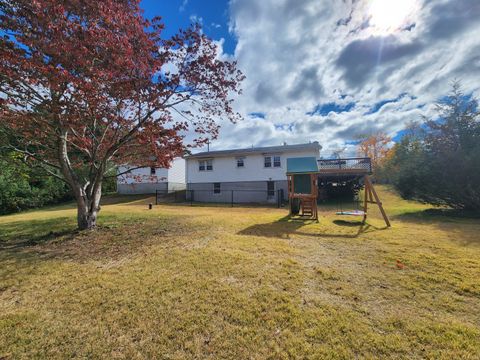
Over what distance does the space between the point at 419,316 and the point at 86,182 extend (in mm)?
9597

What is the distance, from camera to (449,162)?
11.1 metres

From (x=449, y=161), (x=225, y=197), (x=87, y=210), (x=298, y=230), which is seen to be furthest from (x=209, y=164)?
(x=449, y=161)

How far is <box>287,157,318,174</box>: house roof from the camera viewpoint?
9.89m

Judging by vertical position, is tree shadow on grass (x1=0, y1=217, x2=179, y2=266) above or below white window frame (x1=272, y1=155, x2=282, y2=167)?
below

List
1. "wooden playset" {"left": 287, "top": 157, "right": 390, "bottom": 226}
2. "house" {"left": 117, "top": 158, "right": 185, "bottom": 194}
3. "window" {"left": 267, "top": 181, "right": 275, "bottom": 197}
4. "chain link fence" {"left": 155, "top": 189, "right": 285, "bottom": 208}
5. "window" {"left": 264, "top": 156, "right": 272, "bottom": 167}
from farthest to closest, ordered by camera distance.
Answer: "house" {"left": 117, "top": 158, "right": 185, "bottom": 194}
"window" {"left": 264, "top": 156, "right": 272, "bottom": 167}
"window" {"left": 267, "top": 181, "right": 275, "bottom": 197}
"chain link fence" {"left": 155, "top": 189, "right": 285, "bottom": 208}
"wooden playset" {"left": 287, "top": 157, "right": 390, "bottom": 226}

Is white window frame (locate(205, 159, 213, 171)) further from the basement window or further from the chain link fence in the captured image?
the basement window

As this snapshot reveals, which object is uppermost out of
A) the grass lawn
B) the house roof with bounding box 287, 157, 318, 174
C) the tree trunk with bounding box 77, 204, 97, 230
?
the house roof with bounding box 287, 157, 318, 174

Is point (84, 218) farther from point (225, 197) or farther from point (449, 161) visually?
point (449, 161)

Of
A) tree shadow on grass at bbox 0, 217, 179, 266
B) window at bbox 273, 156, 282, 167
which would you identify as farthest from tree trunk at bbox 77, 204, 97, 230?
window at bbox 273, 156, 282, 167

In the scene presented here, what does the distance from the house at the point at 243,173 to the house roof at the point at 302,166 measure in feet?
24.3

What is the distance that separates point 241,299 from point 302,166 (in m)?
8.16

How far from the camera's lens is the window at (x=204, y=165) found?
21508 millimetres

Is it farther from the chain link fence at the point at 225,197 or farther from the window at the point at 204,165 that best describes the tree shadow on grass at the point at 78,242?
the window at the point at 204,165

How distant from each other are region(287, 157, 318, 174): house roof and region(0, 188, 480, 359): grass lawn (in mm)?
4469
